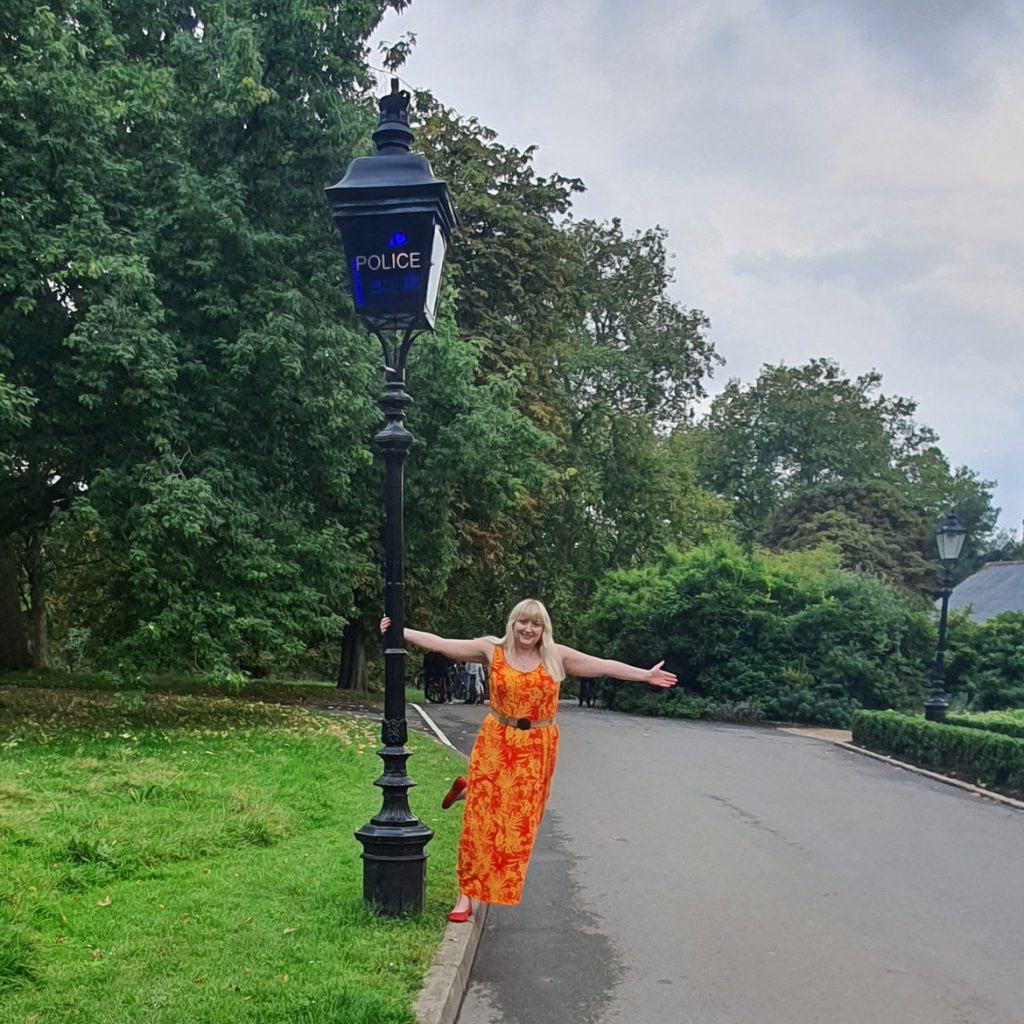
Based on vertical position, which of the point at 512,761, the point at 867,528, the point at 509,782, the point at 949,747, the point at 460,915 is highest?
the point at 867,528

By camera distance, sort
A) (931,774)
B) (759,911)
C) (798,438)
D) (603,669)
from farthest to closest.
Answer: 1. (798,438)
2. (931,774)
3. (759,911)
4. (603,669)

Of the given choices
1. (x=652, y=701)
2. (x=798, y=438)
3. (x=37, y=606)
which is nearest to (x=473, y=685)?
(x=652, y=701)

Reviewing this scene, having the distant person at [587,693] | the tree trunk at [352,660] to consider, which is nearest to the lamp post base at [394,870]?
the tree trunk at [352,660]

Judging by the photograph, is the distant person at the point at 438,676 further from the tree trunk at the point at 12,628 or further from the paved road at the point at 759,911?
the paved road at the point at 759,911

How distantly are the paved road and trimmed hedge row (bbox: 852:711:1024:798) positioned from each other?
856 millimetres

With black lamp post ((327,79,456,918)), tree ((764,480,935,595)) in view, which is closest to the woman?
black lamp post ((327,79,456,918))

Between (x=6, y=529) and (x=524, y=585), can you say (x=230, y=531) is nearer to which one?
(x=6, y=529)

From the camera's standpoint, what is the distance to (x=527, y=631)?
242 inches

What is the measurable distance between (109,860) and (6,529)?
37.9 feet

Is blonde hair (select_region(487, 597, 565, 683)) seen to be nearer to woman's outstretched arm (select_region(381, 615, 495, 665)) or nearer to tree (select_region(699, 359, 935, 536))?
woman's outstretched arm (select_region(381, 615, 495, 665))

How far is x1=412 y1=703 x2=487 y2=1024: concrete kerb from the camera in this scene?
483cm

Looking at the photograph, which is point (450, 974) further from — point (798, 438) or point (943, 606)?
point (798, 438)

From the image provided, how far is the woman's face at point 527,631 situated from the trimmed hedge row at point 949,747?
9924 millimetres

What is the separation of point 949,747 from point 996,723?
2732mm
